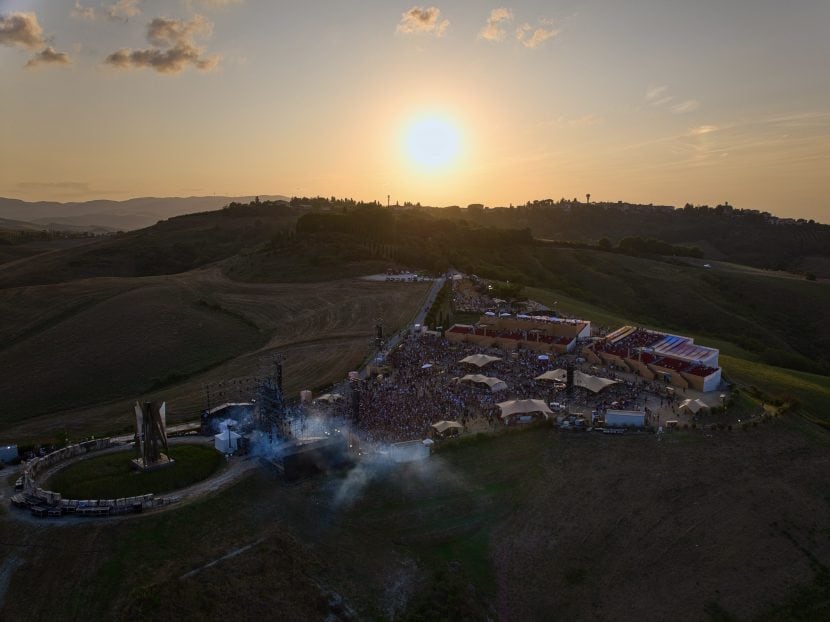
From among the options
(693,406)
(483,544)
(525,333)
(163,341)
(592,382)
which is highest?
(525,333)

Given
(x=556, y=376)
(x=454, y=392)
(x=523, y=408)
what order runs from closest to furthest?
(x=523, y=408)
(x=454, y=392)
(x=556, y=376)

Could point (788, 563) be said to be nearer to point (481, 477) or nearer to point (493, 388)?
point (481, 477)

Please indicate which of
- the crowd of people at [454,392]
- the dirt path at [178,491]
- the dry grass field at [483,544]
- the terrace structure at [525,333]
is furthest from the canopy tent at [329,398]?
the terrace structure at [525,333]

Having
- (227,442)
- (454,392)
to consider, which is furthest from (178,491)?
(454,392)

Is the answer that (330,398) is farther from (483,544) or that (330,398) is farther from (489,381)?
(483,544)

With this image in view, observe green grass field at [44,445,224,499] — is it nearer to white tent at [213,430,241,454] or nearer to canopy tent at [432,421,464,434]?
white tent at [213,430,241,454]

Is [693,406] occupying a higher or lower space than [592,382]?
lower
